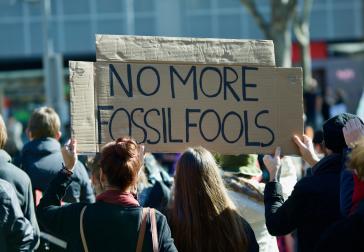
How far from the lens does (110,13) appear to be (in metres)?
28.5

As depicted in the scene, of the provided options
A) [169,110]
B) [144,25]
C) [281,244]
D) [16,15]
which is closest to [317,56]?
[144,25]

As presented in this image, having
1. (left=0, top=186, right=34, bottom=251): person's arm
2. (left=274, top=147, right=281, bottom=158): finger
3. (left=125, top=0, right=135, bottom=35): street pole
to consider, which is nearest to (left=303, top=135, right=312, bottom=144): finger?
(left=274, top=147, right=281, bottom=158): finger

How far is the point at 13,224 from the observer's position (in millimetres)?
3934

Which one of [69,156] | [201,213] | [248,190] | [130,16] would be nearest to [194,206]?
[201,213]

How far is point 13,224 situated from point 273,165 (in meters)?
1.39

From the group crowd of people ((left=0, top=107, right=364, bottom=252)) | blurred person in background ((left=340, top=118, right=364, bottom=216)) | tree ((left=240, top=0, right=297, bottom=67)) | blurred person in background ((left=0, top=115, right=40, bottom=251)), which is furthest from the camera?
tree ((left=240, top=0, right=297, bottom=67))

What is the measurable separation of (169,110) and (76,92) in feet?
1.71

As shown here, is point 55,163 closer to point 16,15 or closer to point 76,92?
point 76,92

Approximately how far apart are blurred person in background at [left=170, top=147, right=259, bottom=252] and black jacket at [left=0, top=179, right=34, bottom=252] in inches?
33.9

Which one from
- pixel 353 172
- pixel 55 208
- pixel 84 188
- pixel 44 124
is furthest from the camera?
pixel 44 124

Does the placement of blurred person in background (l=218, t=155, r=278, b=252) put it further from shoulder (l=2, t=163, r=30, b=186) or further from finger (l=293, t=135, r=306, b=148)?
shoulder (l=2, t=163, r=30, b=186)

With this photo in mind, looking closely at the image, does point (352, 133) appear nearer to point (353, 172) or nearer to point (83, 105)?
point (353, 172)

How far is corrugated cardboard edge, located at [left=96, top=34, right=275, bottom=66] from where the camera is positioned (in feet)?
13.1

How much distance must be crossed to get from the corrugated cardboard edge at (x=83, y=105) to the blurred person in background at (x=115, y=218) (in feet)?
1.54
